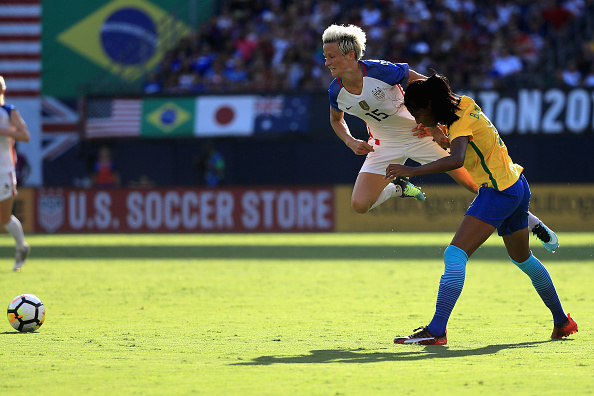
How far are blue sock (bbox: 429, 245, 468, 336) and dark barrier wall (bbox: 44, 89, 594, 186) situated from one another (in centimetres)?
1557

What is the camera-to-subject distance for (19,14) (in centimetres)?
2811

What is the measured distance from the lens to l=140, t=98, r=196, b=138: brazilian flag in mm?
23312

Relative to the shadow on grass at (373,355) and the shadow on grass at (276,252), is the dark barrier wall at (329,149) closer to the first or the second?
the shadow on grass at (276,252)

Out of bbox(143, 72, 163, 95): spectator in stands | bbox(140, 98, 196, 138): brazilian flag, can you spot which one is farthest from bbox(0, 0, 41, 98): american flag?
bbox(140, 98, 196, 138): brazilian flag

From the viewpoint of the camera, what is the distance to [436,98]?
626 centimetres

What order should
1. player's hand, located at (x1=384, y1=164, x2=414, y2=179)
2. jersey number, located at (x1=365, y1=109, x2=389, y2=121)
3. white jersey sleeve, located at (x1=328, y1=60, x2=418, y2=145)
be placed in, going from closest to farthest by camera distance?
player's hand, located at (x1=384, y1=164, x2=414, y2=179) < white jersey sleeve, located at (x1=328, y1=60, x2=418, y2=145) < jersey number, located at (x1=365, y1=109, x2=389, y2=121)

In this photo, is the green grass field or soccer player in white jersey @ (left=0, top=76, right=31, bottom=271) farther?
soccer player in white jersey @ (left=0, top=76, right=31, bottom=271)

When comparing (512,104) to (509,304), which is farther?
(512,104)

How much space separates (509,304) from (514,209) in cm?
280

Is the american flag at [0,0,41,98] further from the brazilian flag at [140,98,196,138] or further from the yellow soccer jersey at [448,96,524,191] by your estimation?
the yellow soccer jersey at [448,96,524,191]

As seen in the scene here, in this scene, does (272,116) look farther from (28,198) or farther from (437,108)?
(437,108)

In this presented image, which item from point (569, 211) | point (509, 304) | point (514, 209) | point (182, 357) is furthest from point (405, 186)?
point (569, 211)

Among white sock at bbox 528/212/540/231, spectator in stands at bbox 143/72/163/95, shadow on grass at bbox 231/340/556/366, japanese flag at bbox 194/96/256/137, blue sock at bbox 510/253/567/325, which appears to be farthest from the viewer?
spectator in stands at bbox 143/72/163/95

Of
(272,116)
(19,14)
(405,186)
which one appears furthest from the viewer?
(19,14)
